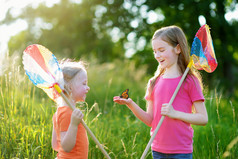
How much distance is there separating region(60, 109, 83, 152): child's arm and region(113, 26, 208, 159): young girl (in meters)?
0.44

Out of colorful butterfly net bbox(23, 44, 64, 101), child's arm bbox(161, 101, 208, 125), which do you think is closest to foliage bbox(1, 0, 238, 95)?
colorful butterfly net bbox(23, 44, 64, 101)

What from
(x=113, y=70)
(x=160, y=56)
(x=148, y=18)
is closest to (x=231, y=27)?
(x=148, y=18)

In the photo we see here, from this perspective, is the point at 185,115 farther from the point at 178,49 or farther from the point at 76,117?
the point at 76,117

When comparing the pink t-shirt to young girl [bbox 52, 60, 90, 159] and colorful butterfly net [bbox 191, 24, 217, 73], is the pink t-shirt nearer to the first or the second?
colorful butterfly net [bbox 191, 24, 217, 73]

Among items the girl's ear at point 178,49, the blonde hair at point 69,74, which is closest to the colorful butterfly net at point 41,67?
the blonde hair at point 69,74

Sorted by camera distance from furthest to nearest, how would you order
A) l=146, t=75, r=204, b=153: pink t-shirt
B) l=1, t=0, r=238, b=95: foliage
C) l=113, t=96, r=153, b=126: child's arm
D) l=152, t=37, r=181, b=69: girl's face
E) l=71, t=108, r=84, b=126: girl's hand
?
l=1, t=0, r=238, b=95: foliage < l=113, t=96, r=153, b=126: child's arm < l=152, t=37, r=181, b=69: girl's face < l=146, t=75, r=204, b=153: pink t-shirt < l=71, t=108, r=84, b=126: girl's hand

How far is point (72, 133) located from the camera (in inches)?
79.5

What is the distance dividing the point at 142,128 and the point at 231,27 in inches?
268

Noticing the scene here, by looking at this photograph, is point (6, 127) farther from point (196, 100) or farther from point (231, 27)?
point (231, 27)

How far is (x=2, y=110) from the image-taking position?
3.32m

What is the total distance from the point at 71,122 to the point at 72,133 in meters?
0.09

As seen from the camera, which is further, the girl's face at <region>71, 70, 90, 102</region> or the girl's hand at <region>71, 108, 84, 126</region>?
the girl's face at <region>71, 70, 90, 102</region>

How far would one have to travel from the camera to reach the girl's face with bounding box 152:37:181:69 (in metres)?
2.23

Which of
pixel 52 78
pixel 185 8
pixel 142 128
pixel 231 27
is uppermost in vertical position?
pixel 185 8
